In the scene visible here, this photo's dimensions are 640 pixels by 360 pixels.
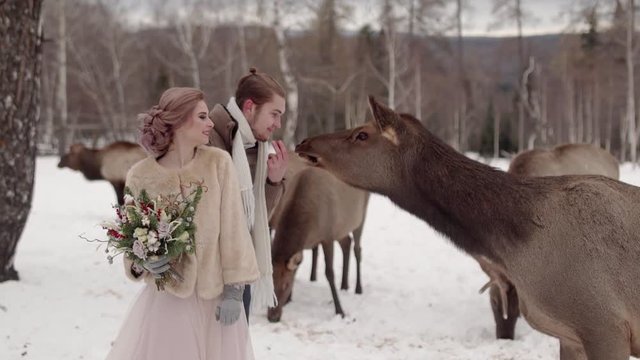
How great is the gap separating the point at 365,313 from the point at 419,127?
384 cm

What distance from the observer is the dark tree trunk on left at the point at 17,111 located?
19.6 feet

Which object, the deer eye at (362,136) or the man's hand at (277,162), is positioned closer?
the man's hand at (277,162)

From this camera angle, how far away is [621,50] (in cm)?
2644

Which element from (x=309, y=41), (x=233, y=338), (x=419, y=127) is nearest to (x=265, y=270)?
(x=233, y=338)

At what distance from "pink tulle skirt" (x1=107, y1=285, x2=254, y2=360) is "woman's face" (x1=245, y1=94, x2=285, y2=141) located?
918mm

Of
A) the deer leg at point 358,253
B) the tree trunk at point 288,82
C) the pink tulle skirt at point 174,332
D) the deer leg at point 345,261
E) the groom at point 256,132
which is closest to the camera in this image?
the pink tulle skirt at point 174,332

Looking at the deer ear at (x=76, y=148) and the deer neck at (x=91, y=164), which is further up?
the deer ear at (x=76, y=148)

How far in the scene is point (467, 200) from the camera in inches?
132

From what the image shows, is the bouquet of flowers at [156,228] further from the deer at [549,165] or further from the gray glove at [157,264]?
the deer at [549,165]

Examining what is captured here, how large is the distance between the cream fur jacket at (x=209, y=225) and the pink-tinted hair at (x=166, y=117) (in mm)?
104

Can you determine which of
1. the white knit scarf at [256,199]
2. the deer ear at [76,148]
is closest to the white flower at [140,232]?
the white knit scarf at [256,199]

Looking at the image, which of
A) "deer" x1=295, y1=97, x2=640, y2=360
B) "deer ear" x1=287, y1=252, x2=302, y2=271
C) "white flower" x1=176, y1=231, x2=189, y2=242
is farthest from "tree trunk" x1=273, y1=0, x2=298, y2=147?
"white flower" x1=176, y1=231, x2=189, y2=242

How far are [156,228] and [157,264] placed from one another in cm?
15

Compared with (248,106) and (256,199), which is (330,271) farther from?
(248,106)
